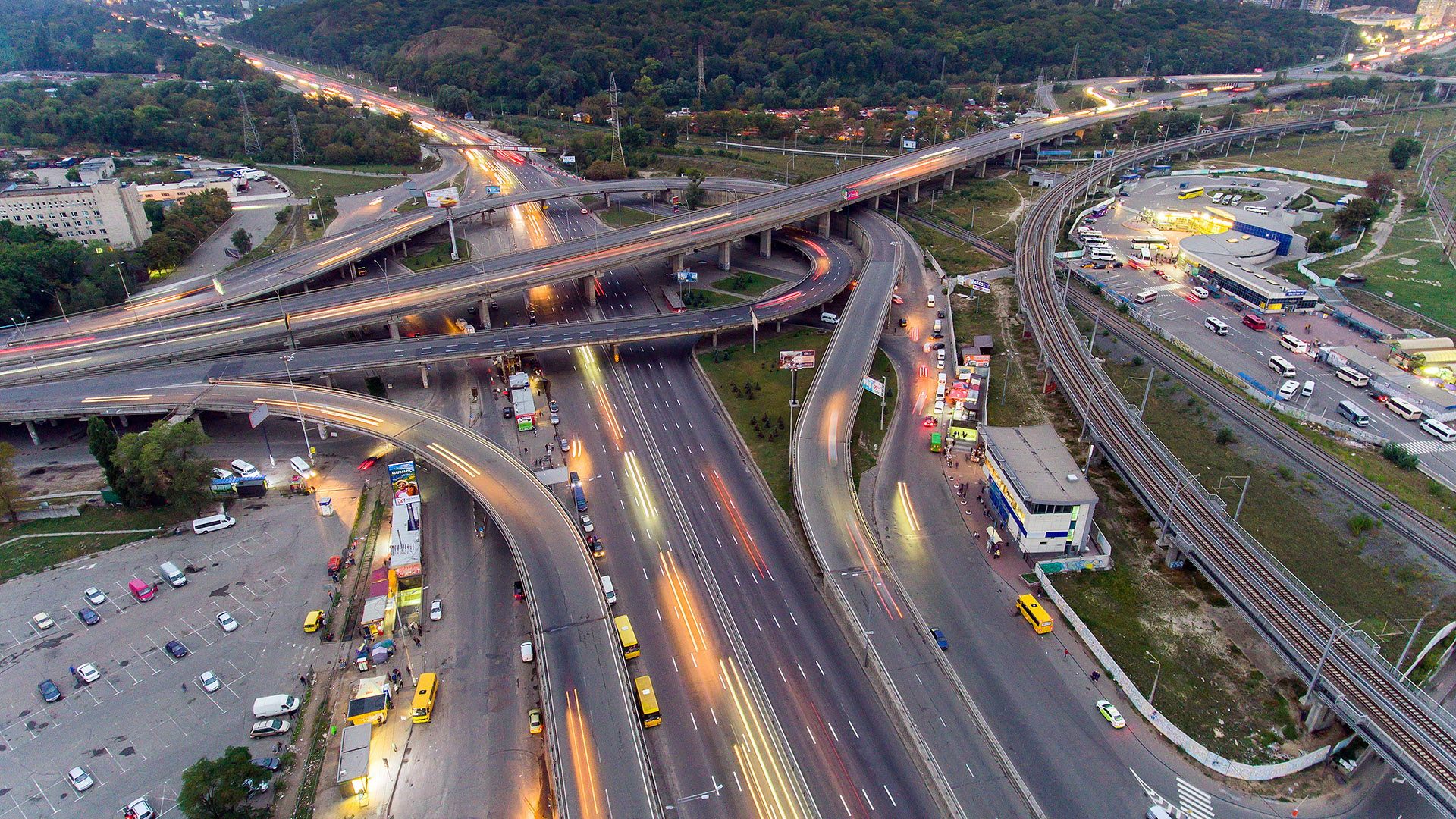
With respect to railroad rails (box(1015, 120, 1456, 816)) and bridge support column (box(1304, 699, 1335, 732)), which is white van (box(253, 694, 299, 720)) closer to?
railroad rails (box(1015, 120, 1456, 816))

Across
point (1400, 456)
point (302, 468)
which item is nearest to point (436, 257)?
point (302, 468)

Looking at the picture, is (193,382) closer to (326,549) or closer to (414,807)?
(326,549)

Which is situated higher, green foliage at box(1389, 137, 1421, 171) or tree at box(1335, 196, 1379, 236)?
green foliage at box(1389, 137, 1421, 171)

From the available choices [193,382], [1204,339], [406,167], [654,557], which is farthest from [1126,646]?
[406,167]

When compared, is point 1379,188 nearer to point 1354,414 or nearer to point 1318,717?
point 1354,414

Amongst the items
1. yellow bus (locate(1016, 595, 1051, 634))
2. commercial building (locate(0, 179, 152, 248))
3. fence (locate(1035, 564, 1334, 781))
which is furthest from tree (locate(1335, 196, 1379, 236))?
commercial building (locate(0, 179, 152, 248))

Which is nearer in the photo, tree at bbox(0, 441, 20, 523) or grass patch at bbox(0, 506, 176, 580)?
grass patch at bbox(0, 506, 176, 580)

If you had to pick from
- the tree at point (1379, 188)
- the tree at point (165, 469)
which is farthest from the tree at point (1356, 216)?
the tree at point (165, 469)
